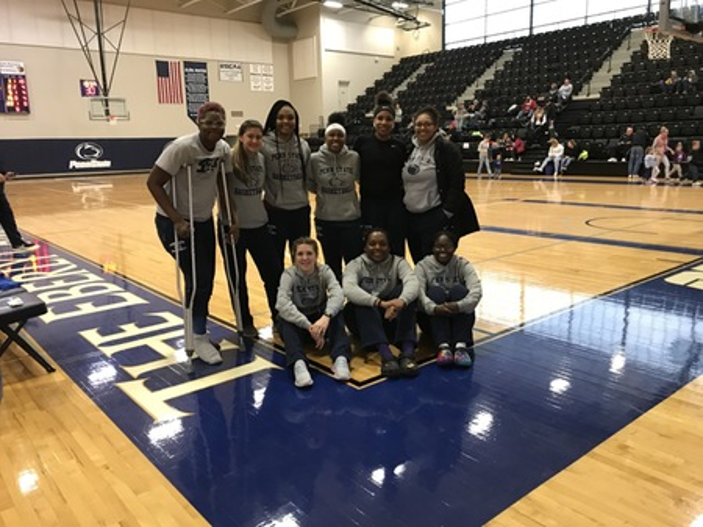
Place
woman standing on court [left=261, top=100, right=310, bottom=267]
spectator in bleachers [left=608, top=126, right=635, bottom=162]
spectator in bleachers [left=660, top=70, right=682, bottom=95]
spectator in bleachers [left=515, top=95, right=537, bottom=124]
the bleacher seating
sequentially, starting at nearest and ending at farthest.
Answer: woman standing on court [left=261, top=100, right=310, bottom=267] < spectator in bleachers [left=608, top=126, right=635, bottom=162] < spectator in bleachers [left=660, top=70, right=682, bottom=95] < the bleacher seating < spectator in bleachers [left=515, top=95, right=537, bottom=124]

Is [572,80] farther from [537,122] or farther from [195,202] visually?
[195,202]

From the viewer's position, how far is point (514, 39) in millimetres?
22828

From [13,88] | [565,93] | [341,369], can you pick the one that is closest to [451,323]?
[341,369]

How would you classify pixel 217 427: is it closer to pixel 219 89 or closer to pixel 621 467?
pixel 621 467

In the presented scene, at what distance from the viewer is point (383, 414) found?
112 inches

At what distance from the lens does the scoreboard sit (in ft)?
62.4

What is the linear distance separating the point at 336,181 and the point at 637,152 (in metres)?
12.8

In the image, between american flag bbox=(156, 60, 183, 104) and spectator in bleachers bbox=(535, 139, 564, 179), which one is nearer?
spectator in bleachers bbox=(535, 139, 564, 179)

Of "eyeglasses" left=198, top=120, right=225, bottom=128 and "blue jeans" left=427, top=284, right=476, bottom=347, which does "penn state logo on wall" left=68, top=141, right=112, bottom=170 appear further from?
"blue jeans" left=427, top=284, right=476, bottom=347

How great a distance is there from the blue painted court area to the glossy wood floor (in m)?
0.11

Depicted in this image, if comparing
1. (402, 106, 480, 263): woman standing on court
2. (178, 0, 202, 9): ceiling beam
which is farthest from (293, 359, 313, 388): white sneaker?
(178, 0, 202, 9): ceiling beam

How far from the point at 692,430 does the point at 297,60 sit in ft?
80.9

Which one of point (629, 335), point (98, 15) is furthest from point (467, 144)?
point (629, 335)

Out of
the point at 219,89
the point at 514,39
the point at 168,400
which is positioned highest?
the point at 514,39
